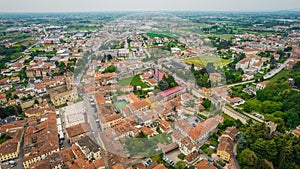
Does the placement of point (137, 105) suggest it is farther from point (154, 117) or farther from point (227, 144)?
point (227, 144)

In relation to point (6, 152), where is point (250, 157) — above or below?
above

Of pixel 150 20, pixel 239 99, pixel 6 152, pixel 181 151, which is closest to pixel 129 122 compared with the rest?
pixel 181 151

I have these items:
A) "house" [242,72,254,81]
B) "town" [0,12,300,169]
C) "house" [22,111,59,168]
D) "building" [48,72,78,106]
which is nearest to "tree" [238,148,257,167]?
"town" [0,12,300,169]

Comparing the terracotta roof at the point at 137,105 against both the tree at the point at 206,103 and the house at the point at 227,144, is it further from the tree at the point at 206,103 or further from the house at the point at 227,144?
the house at the point at 227,144

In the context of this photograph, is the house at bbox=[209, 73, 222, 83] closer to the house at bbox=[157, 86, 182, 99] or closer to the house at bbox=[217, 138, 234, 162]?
the house at bbox=[157, 86, 182, 99]

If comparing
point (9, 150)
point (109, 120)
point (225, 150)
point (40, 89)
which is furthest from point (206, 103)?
point (40, 89)

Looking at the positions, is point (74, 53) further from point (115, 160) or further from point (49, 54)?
point (115, 160)
